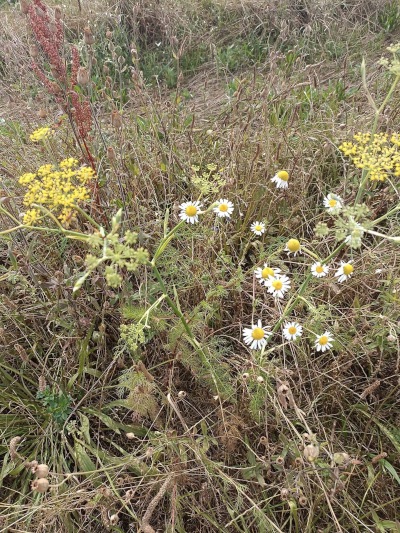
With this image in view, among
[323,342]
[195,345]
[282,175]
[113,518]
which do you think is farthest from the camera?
[282,175]

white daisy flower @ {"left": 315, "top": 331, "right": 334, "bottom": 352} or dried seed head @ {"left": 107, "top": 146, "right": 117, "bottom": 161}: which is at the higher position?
dried seed head @ {"left": 107, "top": 146, "right": 117, "bottom": 161}

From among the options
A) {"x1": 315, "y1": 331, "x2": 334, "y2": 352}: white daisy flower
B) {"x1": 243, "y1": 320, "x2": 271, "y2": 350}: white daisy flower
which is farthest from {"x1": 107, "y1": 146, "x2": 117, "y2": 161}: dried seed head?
{"x1": 315, "y1": 331, "x2": 334, "y2": 352}: white daisy flower

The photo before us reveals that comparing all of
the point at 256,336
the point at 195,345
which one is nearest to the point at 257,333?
the point at 256,336

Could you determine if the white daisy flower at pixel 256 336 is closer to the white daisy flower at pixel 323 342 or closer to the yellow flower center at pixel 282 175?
the white daisy flower at pixel 323 342

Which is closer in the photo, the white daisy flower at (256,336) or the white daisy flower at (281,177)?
the white daisy flower at (256,336)

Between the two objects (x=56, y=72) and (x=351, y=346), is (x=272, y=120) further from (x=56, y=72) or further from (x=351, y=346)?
(x=351, y=346)

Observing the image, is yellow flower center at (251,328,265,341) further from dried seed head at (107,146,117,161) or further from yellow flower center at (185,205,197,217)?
dried seed head at (107,146,117,161)

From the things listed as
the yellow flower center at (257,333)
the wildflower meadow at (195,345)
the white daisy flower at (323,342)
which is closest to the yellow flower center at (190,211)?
the wildflower meadow at (195,345)

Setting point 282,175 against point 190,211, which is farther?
point 282,175

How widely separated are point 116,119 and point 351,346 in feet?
4.04

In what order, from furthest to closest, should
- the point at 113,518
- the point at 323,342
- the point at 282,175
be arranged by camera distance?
1. the point at 282,175
2. the point at 323,342
3. the point at 113,518

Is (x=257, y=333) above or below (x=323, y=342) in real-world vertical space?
above

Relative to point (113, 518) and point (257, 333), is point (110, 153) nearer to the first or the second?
point (257, 333)

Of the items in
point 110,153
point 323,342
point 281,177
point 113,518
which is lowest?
point 323,342
